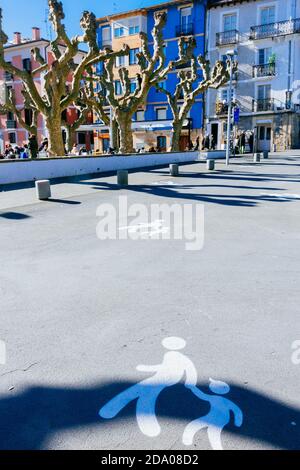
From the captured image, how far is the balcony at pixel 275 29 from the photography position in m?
32.1

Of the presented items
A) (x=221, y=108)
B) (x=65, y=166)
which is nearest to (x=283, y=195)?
(x=65, y=166)

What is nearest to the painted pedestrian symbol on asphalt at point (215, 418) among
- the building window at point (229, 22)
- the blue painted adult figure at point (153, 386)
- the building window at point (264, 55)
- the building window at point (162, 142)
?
the blue painted adult figure at point (153, 386)

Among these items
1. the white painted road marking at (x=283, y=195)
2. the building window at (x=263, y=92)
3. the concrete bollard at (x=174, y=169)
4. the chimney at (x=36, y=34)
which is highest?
the chimney at (x=36, y=34)

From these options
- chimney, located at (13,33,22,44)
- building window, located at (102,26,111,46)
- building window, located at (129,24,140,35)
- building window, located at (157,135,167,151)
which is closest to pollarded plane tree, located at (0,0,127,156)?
building window, located at (157,135,167,151)

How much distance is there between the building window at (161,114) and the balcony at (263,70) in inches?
367

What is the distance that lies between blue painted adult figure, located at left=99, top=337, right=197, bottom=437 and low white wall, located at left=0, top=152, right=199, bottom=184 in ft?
43.5

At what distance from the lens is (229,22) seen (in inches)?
1379

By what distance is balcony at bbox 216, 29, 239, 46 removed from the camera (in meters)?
34.7

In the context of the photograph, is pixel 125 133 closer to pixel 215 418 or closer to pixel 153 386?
pixel 153 386

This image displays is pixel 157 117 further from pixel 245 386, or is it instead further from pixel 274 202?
pixel 245 386

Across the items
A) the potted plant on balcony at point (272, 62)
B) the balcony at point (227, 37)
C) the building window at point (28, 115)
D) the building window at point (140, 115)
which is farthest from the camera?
the building window at point (28, 115)

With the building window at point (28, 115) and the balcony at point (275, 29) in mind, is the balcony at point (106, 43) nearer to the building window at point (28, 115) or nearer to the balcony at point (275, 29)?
the building window at point (28, 115)

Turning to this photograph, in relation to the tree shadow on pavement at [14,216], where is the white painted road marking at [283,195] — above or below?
above

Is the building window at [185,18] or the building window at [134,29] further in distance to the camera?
the building window at [134,29]
